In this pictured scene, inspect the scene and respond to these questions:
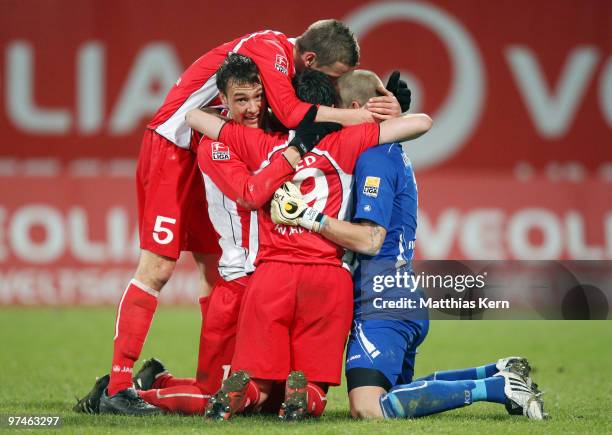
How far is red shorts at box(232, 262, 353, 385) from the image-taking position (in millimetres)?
4691

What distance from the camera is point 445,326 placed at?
10.3 meters

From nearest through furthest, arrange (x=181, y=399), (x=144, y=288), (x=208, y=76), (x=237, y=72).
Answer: (x=181, y=399)
(x=237, y=72)
(x=144, y=288)
(x=208, y=76)

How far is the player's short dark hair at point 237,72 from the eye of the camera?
510cm

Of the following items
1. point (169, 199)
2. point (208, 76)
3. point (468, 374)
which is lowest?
point (468, 374)

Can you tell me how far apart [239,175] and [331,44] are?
32.6 inches

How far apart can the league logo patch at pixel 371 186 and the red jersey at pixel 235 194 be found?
1.10 feet

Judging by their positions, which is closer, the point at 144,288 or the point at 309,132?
the point at 309,132

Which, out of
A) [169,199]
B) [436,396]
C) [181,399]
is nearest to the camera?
[436,396]

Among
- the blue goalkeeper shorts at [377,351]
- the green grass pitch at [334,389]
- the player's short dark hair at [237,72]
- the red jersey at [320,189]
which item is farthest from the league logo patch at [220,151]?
the green grass pitch at [334,389]

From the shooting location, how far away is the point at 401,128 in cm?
488

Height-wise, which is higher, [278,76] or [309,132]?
[278,76]

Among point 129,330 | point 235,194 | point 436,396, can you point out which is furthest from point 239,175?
point 436,396

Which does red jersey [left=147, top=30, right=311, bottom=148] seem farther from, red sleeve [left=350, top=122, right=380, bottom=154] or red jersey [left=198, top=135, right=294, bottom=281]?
red sleeve [left=350, top=122, right=380, bottom=154]

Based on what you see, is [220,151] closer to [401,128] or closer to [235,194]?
[235,194]
